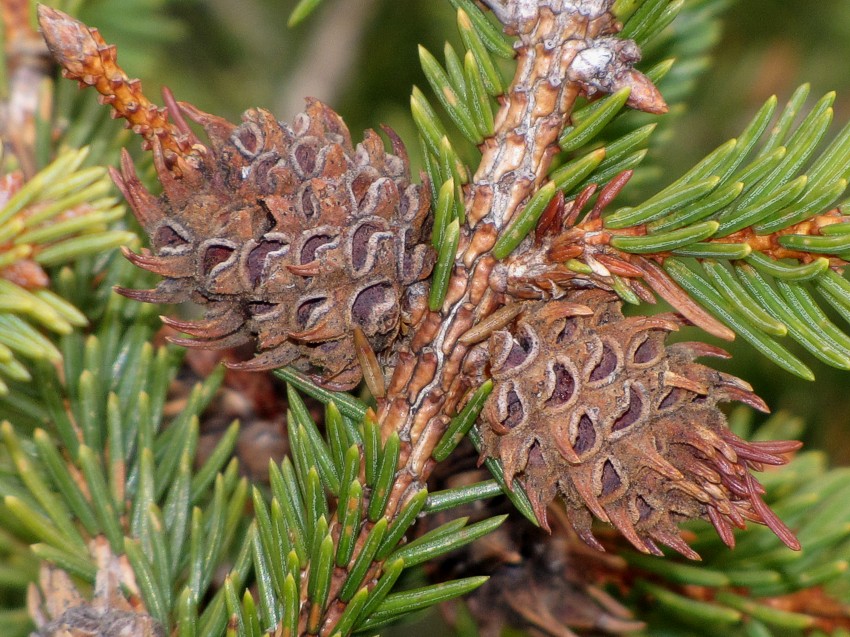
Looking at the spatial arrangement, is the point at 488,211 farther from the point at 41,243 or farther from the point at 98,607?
the point at 98,607

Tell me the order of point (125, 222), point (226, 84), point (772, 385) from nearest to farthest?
point (125, 222) < point (772, 385) < point (226, 84)

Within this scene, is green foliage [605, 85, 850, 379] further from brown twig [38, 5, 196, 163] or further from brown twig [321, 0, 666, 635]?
brown twig [38, 5, 196, 163]

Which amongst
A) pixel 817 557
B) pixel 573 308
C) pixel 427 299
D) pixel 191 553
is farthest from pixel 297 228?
pixel 817 557

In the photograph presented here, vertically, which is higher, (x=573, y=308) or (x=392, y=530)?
(x=573, y=308)

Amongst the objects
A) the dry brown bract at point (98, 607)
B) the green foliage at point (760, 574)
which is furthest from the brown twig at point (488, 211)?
the green foliage at point (760, 574)

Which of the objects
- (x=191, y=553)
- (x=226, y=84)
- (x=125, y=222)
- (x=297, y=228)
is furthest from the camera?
(x=226, y=84)

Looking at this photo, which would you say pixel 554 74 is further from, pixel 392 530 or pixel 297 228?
pixel 392 530

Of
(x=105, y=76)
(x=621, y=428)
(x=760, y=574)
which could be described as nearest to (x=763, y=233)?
(x=621, y=428)
